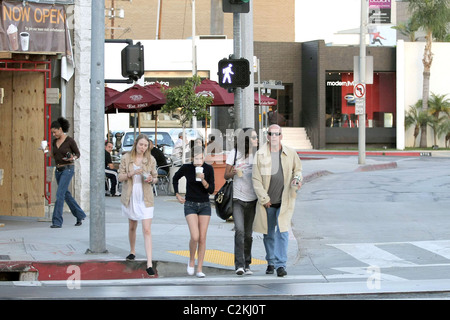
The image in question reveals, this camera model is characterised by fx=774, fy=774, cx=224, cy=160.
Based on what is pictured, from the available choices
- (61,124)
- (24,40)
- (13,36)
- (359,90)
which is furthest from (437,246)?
(359,90)

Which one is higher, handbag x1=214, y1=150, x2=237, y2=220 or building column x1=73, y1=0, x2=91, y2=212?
building column x1=73, y1=0, x2=91, y2=212

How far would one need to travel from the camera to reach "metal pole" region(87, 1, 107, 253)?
442 inches

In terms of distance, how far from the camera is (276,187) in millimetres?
10188

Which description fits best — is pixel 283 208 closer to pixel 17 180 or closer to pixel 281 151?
pixel 281 151

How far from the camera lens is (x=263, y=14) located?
55.0m

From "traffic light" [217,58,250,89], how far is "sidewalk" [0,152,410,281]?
104 inches

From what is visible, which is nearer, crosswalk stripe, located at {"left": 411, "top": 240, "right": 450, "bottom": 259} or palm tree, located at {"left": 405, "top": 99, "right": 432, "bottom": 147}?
crosswalk stripe, located at {"left": 411, "top": 240, "right": 450, "bottom": 259}

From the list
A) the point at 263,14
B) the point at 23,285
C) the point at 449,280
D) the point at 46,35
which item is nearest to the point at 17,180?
the point at 46,35

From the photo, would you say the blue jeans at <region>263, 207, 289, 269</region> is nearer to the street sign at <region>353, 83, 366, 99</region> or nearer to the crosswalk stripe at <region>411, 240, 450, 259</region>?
the crosswalk stripe at <region>411, 240, 450, 259</region>

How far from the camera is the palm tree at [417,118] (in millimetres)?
45500

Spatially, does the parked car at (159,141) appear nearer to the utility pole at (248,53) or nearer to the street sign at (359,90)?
the street sign at (359,90)

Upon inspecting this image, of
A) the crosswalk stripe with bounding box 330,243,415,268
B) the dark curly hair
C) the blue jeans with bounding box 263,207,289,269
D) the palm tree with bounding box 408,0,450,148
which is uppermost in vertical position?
the palm tree with bounding box 408,0,450,148

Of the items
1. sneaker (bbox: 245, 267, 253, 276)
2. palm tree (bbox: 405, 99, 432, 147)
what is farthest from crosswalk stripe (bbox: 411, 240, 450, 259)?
palm tree (bbox: 405, 99, 432, 147)

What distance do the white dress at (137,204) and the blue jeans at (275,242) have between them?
1.63 metres
